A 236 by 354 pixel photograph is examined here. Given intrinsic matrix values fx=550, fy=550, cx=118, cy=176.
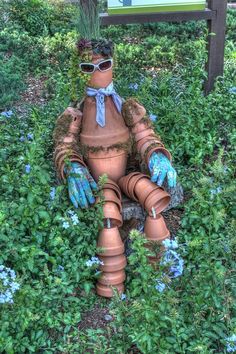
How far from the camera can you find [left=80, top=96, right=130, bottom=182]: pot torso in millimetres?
2973

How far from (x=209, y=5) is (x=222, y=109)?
0.84 meters

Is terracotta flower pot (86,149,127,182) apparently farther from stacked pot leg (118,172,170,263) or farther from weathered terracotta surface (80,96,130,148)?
stacked pot leg (118,172,170,263)

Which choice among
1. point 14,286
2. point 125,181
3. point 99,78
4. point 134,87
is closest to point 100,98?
point 99,78

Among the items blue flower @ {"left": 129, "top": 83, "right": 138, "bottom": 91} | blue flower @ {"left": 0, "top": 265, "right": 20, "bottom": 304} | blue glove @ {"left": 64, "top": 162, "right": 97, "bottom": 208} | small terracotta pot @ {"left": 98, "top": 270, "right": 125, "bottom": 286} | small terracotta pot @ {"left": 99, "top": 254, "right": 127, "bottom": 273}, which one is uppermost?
blue glove @ {"left": 64, "top": 162, "right": 97, "bottom": 208}

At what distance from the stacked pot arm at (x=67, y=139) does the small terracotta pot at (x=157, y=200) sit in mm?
408

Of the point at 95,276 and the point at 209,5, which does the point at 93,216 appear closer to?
the point at 95,276

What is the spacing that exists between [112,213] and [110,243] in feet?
0.51

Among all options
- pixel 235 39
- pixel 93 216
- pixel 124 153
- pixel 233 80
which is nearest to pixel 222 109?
pixel 233 80

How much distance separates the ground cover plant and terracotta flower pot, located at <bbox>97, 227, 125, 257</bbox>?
50mm

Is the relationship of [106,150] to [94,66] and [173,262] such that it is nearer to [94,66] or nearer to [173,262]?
[94,66]

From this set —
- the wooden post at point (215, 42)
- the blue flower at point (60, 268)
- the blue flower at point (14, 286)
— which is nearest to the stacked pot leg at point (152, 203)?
the blue flower at point (60, 268)

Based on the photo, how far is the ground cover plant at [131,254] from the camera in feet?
7.87

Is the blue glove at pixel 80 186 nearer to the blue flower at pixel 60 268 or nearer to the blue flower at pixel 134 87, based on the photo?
the blue flower at pixel 60 268

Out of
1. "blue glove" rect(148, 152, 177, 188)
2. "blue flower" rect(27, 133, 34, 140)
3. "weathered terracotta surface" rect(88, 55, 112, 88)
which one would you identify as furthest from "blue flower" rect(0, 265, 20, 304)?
"blue flower" rect(27, 133, 34, 140)
